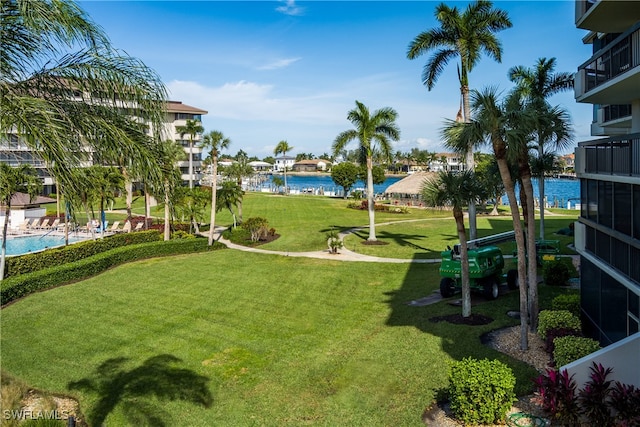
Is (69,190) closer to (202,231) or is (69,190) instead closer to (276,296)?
(276,296)

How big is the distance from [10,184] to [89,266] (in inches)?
624

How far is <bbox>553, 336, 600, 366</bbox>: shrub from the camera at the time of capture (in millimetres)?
12328

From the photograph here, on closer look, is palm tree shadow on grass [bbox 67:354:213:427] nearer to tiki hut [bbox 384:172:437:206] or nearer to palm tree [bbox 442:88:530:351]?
palm tree [bbox 442:88:530:351]

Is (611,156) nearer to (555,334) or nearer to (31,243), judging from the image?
(555,334)

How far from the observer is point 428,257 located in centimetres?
3162

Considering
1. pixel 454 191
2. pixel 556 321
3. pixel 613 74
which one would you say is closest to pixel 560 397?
pixel 556 321

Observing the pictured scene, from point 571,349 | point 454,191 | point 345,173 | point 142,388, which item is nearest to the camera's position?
point 571,349

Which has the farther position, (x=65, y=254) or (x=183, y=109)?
(x=183, y=109)

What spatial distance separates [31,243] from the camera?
41.4 metres

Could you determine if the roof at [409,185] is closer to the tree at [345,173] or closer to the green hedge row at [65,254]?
the tree at [345,173]

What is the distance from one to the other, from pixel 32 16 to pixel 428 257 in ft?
91.3

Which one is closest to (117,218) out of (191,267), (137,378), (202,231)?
(202,231)

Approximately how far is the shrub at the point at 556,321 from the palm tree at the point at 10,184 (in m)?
14.2

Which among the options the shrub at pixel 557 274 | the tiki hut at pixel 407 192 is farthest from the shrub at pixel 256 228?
the tiki hut at pixel 407 192
